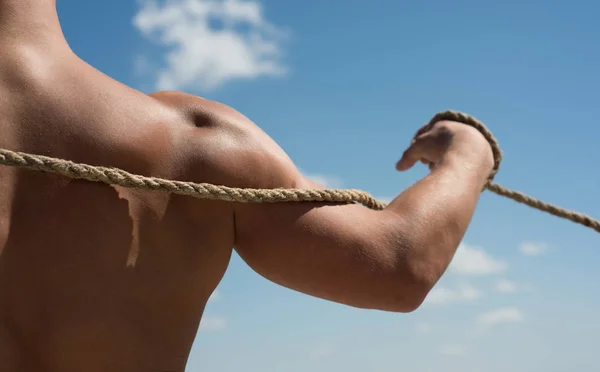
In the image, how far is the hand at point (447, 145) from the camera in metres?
2.14

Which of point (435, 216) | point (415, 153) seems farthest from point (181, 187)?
point (415, 153)

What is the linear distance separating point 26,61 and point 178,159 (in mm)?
385

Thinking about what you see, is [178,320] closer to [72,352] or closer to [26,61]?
[72,352]

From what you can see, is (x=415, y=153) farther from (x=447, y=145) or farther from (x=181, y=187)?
(x=181, y=187)

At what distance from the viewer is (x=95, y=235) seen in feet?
4.85

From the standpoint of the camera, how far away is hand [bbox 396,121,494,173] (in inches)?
84.2

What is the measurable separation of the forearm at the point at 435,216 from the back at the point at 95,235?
1.51 ft

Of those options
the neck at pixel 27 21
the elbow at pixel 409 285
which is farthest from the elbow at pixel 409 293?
the neck at pixel 27 21

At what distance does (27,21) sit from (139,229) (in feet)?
1.75

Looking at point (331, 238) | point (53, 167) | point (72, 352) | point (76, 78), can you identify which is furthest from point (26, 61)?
point (331, 238)

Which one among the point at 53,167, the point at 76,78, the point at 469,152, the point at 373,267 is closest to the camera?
the point at 53,167

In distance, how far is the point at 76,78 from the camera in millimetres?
1548

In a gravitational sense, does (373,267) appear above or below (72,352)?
above

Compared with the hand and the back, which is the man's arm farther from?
the hand
